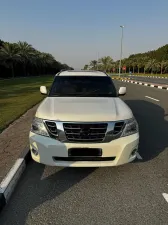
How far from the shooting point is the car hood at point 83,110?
3.64 meters

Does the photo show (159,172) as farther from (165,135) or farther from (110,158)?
(165,135)

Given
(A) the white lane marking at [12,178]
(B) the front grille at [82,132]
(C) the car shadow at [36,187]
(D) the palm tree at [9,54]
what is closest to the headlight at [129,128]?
(B) the front grille at [82,132]

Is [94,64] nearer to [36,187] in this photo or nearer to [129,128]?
[129,128]

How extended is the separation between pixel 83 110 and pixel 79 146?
2.12 ft

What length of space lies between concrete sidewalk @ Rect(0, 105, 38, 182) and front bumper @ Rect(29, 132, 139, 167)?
2.47 ft

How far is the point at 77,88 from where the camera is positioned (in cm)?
532

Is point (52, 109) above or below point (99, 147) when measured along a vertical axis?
above

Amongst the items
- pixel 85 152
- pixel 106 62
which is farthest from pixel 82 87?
pixel 106 62

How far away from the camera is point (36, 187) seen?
3521 millimetres

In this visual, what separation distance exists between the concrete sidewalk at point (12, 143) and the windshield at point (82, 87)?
4.35 feet

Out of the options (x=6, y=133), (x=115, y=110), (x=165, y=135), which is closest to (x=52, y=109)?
(x=115, y=110)

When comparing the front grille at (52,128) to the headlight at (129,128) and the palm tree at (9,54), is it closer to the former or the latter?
the headlight at (129,128)

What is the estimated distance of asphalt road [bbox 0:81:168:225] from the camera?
282 centimetres

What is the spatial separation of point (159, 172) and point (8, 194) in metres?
2.44
